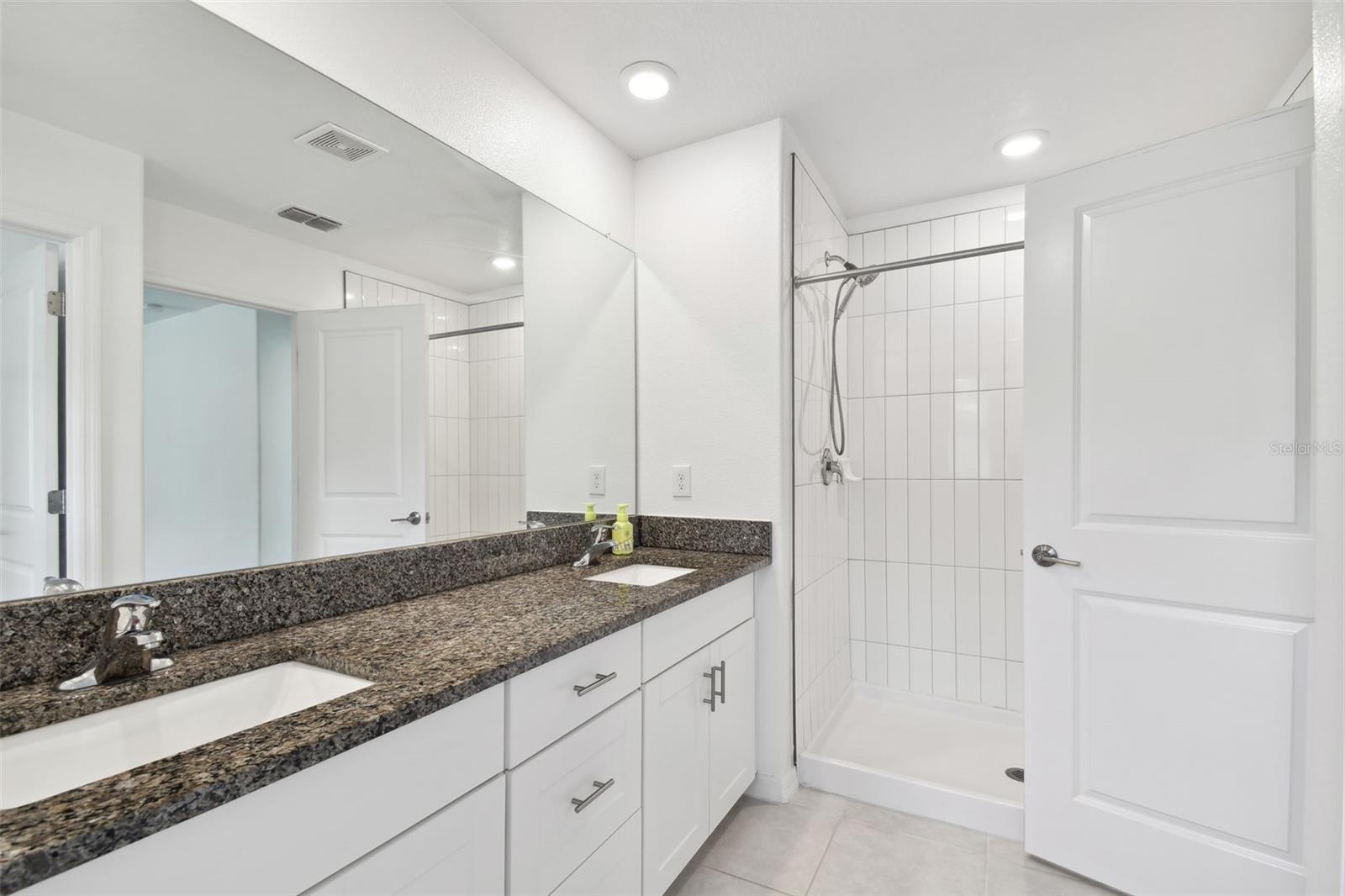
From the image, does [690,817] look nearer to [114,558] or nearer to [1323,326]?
[114,558]

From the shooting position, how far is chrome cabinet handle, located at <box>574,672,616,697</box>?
118 centimetres

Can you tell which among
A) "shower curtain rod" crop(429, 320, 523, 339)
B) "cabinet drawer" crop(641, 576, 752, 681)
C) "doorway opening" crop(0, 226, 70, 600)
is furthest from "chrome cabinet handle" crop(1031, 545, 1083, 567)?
"doorway opening" crop(0, 226, 70, 600)

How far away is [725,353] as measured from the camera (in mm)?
2148

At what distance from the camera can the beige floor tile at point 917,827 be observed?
1.86 m

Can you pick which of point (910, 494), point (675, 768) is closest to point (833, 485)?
point (910, 494)

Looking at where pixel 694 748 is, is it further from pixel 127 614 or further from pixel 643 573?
pixel 127 614

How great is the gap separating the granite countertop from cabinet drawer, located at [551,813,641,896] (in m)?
0.45

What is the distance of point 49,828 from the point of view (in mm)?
544

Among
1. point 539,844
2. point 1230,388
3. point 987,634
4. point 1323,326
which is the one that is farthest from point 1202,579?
point 539,844

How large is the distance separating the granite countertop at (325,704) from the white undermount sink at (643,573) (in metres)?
0.22

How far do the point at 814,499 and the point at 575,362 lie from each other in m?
1.06

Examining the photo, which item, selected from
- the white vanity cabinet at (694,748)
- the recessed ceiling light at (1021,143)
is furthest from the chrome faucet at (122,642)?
the recessed ceiling light at (1021,143)

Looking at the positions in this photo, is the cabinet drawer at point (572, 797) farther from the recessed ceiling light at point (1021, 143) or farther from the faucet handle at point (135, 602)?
the recessed ceiling light at point (1021, 143)

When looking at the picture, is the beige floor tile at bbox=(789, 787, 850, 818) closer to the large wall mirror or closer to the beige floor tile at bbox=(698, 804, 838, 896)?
the beige floor tile at bbox=(698, 804, 838, 896)
